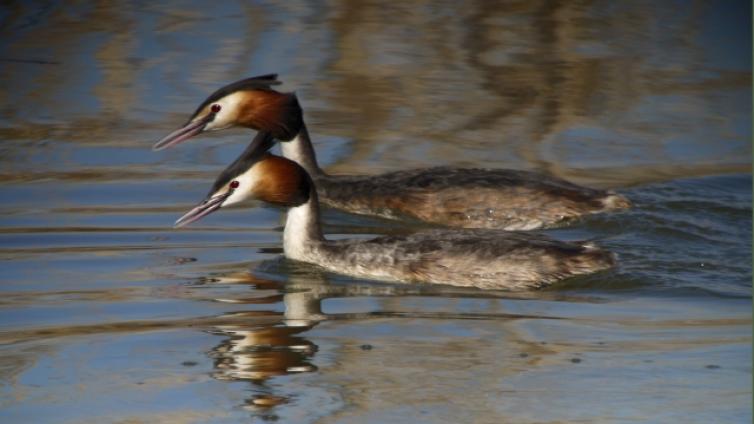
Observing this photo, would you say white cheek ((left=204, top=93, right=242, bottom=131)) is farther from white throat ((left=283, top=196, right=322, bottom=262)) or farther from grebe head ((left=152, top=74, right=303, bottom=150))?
white throat ((left=283, top=196, right=322, bottom=262))

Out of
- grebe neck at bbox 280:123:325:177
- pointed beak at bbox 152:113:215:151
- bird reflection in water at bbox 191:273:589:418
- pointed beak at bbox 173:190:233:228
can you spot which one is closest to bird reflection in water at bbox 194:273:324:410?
bird reflection in water at bbox 191:273:589:418

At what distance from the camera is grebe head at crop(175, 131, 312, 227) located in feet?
30.7

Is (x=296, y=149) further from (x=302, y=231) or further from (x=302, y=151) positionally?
(x=302, y=231)

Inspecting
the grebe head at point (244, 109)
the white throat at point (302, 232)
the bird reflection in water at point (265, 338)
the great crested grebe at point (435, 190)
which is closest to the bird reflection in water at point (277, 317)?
the bird reflection in water at point (265, 338)

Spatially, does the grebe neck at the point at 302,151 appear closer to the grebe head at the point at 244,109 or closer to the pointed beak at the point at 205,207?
the grebe head at the point at 244,109

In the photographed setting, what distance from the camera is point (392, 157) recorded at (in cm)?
1235

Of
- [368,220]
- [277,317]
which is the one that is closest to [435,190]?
[368,220]

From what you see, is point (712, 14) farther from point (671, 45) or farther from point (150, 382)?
point (150, 382)

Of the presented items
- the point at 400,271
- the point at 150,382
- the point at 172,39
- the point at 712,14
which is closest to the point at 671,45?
the point at 712,14

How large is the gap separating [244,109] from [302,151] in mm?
633

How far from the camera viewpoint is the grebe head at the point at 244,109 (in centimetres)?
1102

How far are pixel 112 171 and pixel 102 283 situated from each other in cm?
278

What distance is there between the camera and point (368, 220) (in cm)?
1117

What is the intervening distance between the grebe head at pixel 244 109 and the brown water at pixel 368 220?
48 cm
